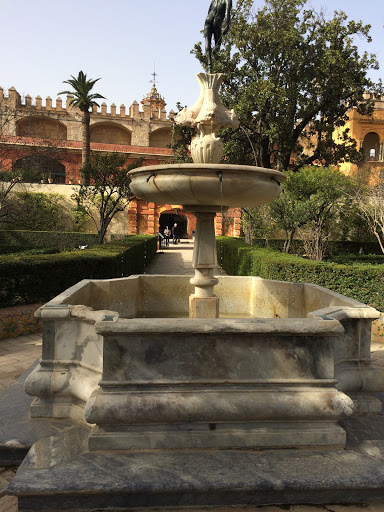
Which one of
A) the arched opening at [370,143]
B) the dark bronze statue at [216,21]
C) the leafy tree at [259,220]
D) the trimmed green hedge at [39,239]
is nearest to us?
the dark bronze statue at [216,21]

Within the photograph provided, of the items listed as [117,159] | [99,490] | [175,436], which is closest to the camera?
[99,490]

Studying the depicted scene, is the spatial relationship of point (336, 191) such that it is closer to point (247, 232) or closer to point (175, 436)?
point (247, 232)

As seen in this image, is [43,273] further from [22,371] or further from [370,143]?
[370,143]

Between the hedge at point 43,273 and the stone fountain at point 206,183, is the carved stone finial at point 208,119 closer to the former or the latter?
the stone fountain at point 206,183

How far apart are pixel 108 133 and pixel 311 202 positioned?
28347mm

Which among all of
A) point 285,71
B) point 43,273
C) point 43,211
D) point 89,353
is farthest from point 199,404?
point 43,211

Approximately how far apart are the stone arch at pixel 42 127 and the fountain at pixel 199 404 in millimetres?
33616

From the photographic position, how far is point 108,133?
3653 centimetres

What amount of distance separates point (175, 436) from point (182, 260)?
14.7 m

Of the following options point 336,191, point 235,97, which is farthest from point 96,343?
point 235,97

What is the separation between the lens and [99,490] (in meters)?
1.98

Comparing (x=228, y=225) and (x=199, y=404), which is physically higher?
(x=228, y=225)

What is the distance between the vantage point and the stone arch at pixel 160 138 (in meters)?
36.7

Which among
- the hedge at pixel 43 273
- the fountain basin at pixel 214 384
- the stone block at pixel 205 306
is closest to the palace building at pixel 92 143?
the hedge at pixel 43 273
